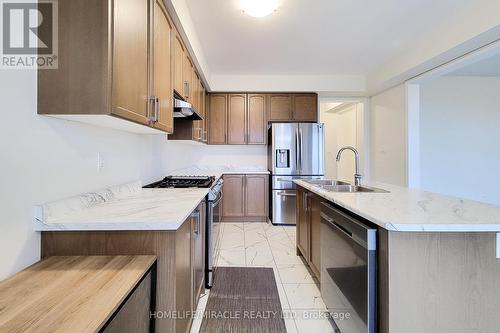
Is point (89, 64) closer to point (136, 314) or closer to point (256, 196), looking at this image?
point (136, 314)

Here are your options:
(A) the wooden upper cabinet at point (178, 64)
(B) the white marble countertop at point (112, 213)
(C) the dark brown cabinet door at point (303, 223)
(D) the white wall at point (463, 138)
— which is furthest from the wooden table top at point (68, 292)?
(D) the white wall at point (463, 138)

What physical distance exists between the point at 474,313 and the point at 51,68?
2.15m

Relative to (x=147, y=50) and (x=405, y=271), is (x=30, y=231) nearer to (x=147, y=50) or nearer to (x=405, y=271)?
(x=147, y=50)

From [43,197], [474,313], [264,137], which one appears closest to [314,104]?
[264,137]

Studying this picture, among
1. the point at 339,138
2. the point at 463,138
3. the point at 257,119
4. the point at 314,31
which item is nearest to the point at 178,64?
the point at 314,31

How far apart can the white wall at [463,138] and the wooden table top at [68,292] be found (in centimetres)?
492

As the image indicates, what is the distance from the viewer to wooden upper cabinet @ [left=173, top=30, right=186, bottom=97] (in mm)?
2199

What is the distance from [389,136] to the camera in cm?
433

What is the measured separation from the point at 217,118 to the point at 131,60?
3455 mm

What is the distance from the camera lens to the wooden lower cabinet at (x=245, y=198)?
14.8 ft

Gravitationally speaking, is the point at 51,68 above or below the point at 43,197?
above

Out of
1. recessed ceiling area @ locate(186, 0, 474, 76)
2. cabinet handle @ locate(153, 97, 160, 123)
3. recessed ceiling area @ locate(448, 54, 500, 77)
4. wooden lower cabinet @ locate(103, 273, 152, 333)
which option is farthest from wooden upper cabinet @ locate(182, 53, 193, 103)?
recessed ceiling area @ locate(448, 54, 500, 77)

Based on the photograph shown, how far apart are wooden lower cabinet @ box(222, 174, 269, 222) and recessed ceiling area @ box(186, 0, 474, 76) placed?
1857 millimetres

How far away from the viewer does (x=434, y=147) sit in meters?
4.43
